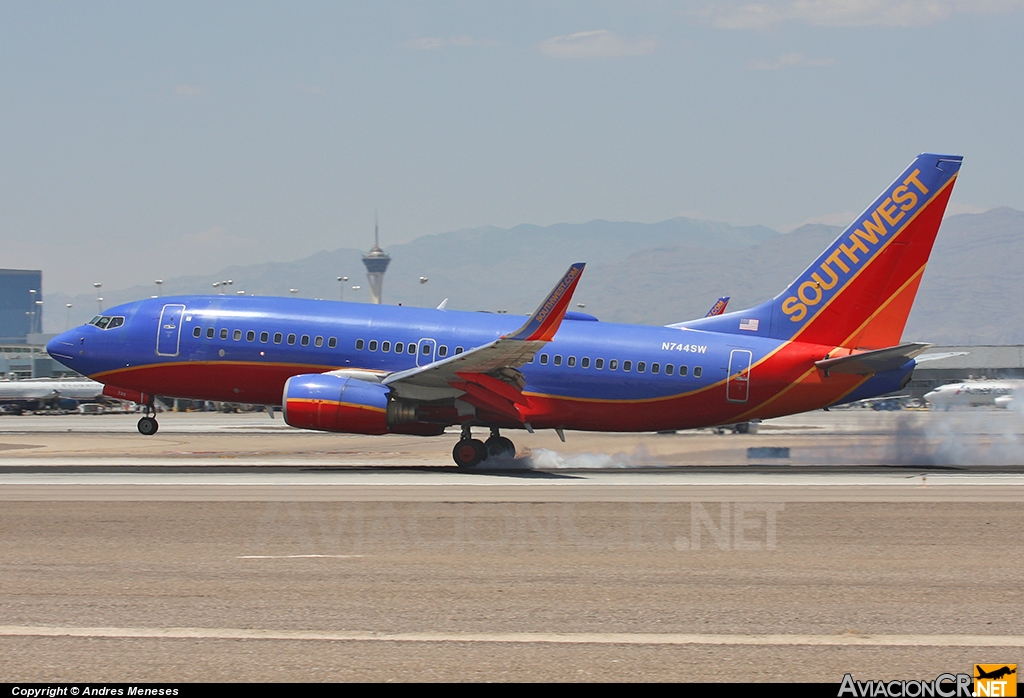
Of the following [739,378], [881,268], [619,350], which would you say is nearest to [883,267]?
[881,268]

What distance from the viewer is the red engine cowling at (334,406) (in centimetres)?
2827

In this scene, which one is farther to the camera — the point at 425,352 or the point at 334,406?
the point at 425,352

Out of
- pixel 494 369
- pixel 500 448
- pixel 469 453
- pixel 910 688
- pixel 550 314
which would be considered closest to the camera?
pixel 910 688

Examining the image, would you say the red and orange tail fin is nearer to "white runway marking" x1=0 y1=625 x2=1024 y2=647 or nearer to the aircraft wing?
the aircraft wing

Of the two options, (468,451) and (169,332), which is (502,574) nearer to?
(468,451)

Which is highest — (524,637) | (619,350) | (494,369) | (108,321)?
(108,321)

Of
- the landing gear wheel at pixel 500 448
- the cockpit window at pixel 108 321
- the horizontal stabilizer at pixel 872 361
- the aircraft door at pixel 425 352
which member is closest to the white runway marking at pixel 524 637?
the horizontal stabilizer at pixel 872 361

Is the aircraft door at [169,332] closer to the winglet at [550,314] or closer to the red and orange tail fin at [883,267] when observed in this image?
the winglet at [550,314]

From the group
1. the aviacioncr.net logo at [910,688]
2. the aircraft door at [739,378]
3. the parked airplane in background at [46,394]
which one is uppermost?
the aircraft door at [739,378]

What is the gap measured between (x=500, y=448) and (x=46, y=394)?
73.0m

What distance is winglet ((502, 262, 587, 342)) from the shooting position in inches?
1079

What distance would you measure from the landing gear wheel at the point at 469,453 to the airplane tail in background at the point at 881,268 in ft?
31.5

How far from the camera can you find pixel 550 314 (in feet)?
92.0

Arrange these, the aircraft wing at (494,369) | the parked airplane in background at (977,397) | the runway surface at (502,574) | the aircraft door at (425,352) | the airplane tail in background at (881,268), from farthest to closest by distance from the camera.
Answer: the parked airplane in background at (977,397), the airplane tail in background at (881,268), the aircraft door at (425,352), the aircraft wing at (494,369), the runway surface at (502,574)
